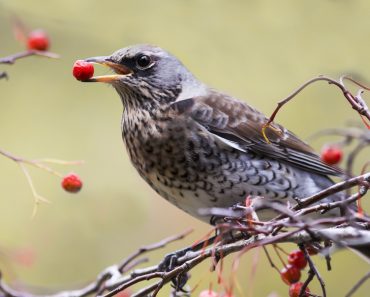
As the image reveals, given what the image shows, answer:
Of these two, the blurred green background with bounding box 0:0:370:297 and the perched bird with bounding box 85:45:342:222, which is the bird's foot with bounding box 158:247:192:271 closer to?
the perched bird with bounding box 85:45:342:222

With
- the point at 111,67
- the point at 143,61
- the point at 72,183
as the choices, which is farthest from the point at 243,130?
Result: the point at 72,183

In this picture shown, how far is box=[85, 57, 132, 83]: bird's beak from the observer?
329 centimetres

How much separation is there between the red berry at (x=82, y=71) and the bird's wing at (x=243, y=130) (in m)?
0.60

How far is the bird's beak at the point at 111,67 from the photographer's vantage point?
3295 mm

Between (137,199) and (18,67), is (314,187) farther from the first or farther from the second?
(18,67)

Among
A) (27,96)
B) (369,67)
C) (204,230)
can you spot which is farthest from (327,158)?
(27,96)

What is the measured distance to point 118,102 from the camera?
5609mm

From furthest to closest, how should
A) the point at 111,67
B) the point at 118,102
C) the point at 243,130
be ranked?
1. the point at 118,102
2. the point at 243,130
3. the point at 111,67

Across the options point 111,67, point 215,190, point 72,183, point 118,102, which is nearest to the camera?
point 72,183

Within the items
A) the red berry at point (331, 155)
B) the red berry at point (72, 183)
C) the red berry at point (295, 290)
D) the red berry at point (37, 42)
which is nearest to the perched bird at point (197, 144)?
the red berry at point (37, 42)

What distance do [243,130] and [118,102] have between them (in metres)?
2.11

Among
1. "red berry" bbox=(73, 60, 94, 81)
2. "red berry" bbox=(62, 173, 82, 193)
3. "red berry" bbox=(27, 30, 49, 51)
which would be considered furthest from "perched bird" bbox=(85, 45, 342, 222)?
"red berry" bbox=(62, 173, 82, 193)

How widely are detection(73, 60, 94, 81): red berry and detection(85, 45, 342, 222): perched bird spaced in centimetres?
12

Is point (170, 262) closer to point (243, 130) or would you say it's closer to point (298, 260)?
point (298, 260)
